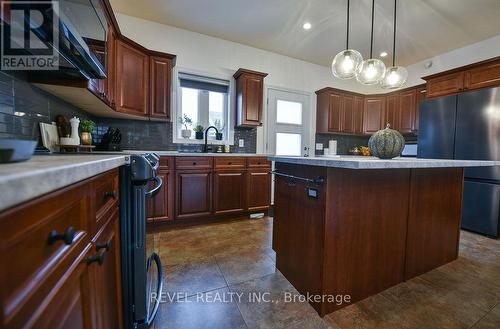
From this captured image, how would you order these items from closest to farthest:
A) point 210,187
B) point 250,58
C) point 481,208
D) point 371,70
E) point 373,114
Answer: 1. point 371,70
2. point 481,208
3. point 210,187
4. point 250,58
5. point 373,114

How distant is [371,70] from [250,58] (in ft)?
6.66

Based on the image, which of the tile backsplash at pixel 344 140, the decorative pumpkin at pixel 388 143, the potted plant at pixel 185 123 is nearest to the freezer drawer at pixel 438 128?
the tile backsplash at pixel 344 140

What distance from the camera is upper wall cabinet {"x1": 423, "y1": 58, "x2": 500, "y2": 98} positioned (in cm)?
250

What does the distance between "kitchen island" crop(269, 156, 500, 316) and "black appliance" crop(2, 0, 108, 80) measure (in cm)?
132

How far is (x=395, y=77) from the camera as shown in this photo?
2.20 meters

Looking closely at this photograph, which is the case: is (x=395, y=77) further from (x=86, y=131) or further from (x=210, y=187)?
(x=86, y=131)

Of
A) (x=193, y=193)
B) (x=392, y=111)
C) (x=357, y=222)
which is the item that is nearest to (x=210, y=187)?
(x=193, y=193)

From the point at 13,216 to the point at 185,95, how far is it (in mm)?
3110

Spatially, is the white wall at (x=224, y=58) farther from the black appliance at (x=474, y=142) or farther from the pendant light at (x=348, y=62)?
the black appliance at (x=474, y=142)

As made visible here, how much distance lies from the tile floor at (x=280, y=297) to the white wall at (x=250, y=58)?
7.29ft

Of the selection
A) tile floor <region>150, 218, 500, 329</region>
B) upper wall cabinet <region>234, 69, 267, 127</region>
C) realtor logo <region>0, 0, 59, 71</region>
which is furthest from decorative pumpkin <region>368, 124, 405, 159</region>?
upper wall cabinet <region>234, 69, 267, 127</region>

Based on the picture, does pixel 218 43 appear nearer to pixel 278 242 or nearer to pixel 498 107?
pixel 278 242

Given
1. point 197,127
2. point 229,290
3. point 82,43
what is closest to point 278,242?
point 229,290

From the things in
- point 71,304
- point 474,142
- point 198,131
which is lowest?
point 71,304
